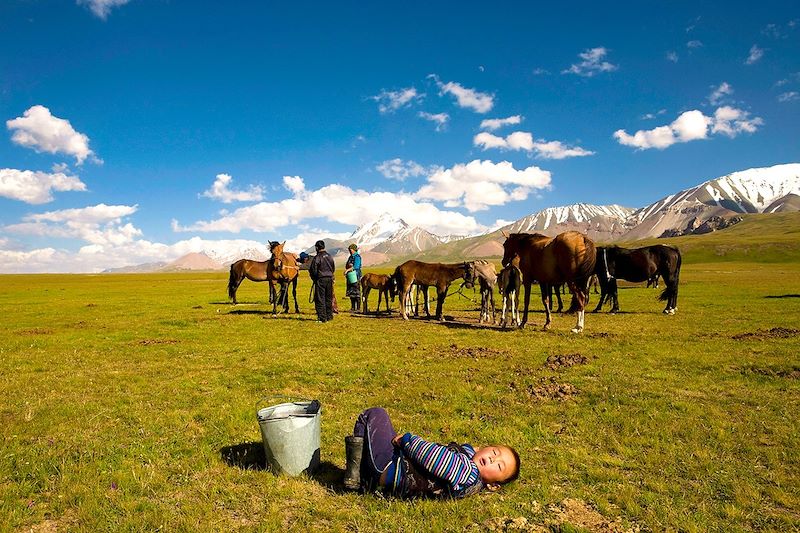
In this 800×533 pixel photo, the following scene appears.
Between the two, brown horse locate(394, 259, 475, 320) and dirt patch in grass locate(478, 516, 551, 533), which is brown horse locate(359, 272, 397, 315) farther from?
dirt patch in grass locate(478, 516, 551, 533)

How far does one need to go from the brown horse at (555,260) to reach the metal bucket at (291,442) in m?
13.1

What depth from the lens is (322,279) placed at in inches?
802

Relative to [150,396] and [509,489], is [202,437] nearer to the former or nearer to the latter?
[150,396]

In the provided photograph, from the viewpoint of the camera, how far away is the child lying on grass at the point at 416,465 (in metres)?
5.26

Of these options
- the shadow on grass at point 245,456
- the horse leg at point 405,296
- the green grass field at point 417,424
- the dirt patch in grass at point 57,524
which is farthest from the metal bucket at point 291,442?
the horse leg at point 405,296

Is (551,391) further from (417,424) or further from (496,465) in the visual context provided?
(496,465)

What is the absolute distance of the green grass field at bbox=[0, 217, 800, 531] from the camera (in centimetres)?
512

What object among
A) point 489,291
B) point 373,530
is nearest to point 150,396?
point 373,530

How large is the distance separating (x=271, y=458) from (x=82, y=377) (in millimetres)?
8814

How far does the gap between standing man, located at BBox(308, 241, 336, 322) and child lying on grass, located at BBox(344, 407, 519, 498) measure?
581 inches

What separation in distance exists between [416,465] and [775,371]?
1076 centimetres

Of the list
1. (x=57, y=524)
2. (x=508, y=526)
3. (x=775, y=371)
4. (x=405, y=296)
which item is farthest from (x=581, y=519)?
(x=405, y=296)

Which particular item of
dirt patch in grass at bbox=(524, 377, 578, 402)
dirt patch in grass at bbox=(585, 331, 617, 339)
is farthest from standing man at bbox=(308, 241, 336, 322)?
dirt patch in grass at bbox=(524, 377, 578, 402)

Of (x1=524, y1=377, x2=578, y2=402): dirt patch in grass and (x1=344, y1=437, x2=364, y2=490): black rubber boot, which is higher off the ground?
(x1=344, y1=437, x2=364, y2=490): black rubber boot
